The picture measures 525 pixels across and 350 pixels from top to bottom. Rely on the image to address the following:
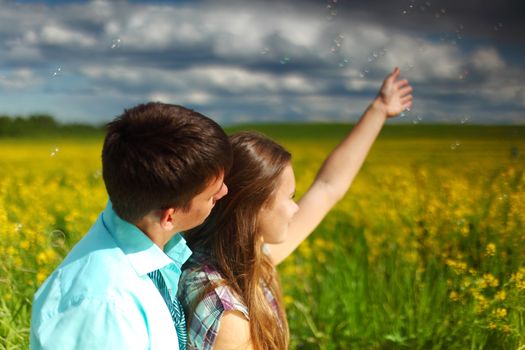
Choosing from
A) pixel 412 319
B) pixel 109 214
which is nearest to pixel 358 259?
pixel 412 319

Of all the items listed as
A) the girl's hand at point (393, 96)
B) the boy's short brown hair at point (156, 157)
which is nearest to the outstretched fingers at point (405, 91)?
the girl's hand at point (393, 96)

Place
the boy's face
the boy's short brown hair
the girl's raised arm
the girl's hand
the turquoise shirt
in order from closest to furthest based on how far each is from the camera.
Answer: the turquoise shirt → the boy's short brown hair → the boy's face → the girl's raised arm → the girl's hand

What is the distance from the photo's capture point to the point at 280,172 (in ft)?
6.79

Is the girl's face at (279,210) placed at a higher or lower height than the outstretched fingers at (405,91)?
lower

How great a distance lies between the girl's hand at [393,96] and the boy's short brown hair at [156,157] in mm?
1191

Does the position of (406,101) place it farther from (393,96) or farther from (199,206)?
(199,206)

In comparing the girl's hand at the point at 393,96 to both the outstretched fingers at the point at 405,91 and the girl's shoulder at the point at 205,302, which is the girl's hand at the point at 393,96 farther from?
Result: the girl's shoulder at the point at 205,302

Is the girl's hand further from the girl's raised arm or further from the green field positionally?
the green field

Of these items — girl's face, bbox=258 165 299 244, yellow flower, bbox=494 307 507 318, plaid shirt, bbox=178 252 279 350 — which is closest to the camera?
plaid shirt, bbox=178 252 279 350

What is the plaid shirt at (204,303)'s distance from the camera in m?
1.95

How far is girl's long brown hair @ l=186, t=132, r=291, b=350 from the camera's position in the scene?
202 cm

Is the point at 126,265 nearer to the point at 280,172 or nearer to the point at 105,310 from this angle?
the point at 105,310

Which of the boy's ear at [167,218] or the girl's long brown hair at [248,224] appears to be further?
the girl's long brown hair at [248,224]

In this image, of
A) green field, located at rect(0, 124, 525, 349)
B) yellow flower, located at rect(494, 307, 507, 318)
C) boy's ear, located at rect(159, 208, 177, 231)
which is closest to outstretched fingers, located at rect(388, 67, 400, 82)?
green field, located at rect(0, 124, 525, 349)
